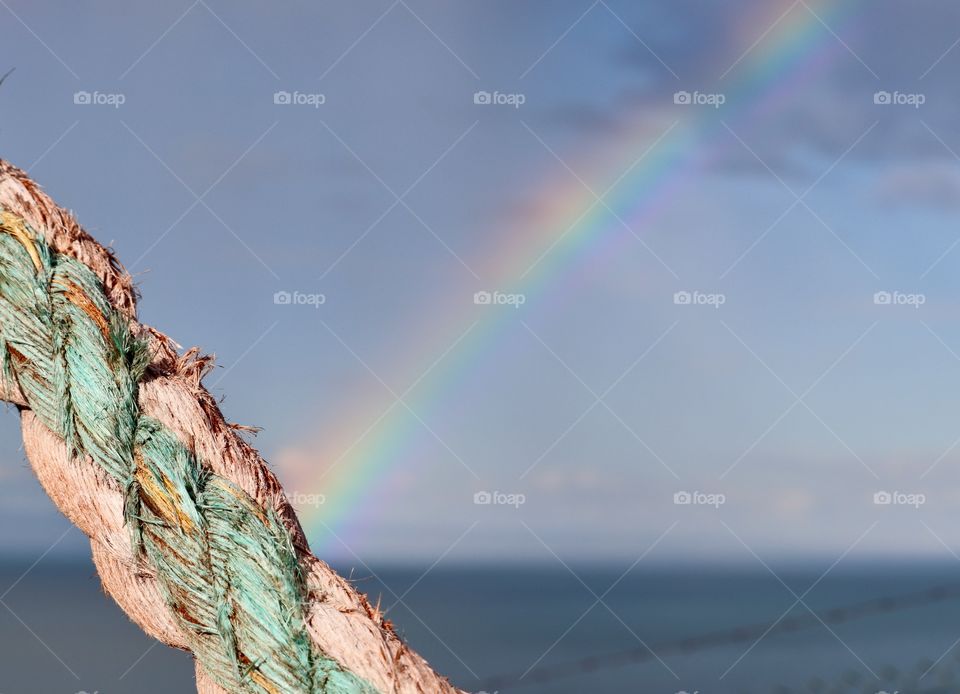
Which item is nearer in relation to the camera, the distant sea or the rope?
the rope

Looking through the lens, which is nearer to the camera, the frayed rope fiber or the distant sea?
the frayed rope fiber

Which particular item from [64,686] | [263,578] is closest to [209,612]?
[263,578]

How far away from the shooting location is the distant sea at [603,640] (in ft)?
38.8

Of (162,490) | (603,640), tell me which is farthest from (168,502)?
(603,640)

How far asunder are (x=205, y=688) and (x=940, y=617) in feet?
105

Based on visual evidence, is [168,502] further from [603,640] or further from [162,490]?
[603,640]

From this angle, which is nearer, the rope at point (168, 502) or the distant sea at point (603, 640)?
the rope at point (168, 502)

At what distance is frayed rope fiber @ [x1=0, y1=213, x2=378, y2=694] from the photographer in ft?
3.04

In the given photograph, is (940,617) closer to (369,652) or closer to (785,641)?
(785,641)

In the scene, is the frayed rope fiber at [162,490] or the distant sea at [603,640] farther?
the distant sea at [603,640]

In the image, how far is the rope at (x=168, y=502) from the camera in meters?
0.93

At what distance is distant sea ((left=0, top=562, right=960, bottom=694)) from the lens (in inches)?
466

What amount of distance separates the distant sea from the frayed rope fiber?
0.38 ft

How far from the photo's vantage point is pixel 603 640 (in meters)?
27.9
